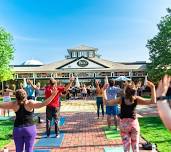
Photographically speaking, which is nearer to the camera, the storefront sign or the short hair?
the short hair

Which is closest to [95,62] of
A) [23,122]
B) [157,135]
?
[157,135]

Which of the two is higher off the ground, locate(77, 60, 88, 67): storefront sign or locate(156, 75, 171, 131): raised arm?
locate(77, 60, 88, 67): storefront sign

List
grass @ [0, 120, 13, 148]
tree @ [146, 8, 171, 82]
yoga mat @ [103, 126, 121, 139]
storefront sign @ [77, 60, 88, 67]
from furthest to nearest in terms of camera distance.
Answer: storefront sign @ [77, 60, 88, 67] < tree @ [146, 8, 171, 82] < yoga mat @ [103, 126, 121, 139] < grass @ [0, 120, 13, 148]

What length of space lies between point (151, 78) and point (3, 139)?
39.9 meters

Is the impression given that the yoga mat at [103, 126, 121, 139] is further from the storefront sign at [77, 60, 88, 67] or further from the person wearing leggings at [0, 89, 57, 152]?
the storefront sign at [77, 60, 88, 67]

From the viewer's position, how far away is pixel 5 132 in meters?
15.1

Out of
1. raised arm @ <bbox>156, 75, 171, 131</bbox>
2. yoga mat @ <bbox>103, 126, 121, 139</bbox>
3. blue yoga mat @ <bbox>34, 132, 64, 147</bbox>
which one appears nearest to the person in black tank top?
blue yoga mat @ <bbox>34, 132, 64, 147</bbox>

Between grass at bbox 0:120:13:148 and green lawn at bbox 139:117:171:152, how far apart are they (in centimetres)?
414

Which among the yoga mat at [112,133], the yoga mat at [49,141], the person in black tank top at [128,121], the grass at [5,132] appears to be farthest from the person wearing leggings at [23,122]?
the yoga mat at [112,133]

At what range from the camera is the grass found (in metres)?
12.9

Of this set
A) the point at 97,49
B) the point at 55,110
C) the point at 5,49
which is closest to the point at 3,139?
the point at 55,110

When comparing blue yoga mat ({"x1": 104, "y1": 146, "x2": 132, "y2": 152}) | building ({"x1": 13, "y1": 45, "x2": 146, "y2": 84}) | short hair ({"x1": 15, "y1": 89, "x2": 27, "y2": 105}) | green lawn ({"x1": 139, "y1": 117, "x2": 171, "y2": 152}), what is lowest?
green lawn ({"x1": 139, "y1": 117, "x2": 171, "y2": 152})

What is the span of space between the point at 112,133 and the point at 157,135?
1436 millimetres

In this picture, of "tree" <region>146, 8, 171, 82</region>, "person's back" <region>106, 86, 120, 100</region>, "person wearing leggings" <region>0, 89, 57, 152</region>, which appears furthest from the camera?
"tree" <region>146, 8, 171, 82</region>
